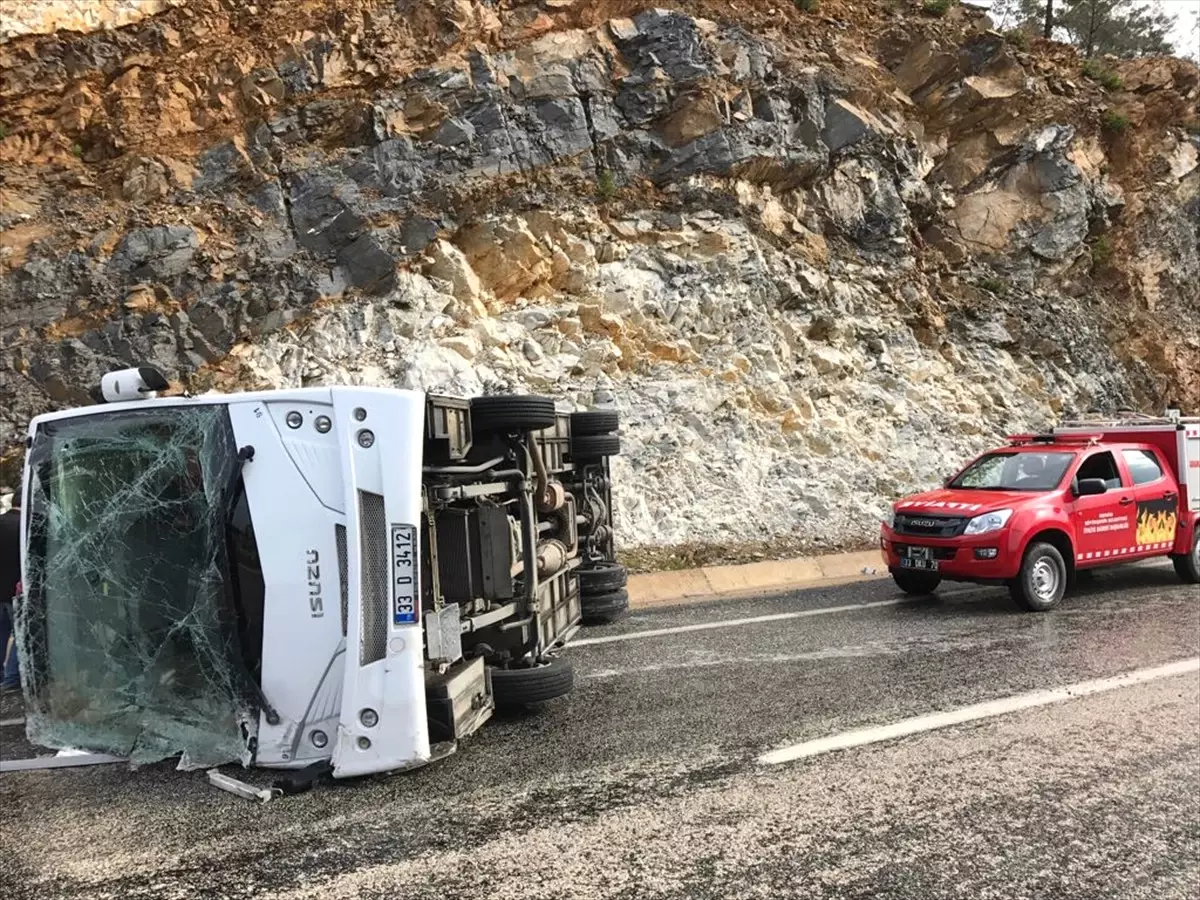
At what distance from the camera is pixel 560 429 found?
6.72 m

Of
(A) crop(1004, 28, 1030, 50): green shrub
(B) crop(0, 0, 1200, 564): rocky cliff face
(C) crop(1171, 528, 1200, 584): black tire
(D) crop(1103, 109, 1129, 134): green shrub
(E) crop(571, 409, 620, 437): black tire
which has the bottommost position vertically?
Result: (C) crop(1171, 528, 1200, 584): black tire

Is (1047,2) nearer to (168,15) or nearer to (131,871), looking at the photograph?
(168,15)

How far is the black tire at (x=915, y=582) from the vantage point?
941 cm

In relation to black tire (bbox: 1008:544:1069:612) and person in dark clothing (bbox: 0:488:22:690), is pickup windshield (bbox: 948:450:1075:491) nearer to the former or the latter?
black tire (bbox: 1008:544:1069:612)

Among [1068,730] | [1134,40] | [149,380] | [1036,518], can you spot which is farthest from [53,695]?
[1134,40]

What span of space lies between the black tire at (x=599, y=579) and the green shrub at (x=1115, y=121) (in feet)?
62.1

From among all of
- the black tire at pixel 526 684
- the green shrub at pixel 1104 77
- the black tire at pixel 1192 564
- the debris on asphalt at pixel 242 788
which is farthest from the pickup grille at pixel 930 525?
the green shrub at pixel 1104 77

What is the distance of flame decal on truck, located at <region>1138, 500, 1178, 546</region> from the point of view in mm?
9922

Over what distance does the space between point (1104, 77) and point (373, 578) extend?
22931 mm

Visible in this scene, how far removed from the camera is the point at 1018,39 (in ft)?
64.6

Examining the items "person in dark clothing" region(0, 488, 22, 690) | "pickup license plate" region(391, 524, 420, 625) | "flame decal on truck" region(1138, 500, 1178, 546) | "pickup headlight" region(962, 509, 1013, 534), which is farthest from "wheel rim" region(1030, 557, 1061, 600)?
"person in dark clothing" region(0, 488, 22, 690)

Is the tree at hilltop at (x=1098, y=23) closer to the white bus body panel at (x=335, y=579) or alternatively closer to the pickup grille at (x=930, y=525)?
the pickup grille at (x=930, y=525)

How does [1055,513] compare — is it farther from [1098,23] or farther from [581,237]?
[1098,23]

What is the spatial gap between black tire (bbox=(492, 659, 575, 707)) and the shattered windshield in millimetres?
1448
